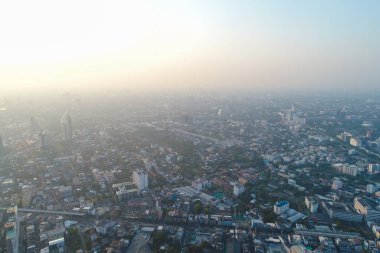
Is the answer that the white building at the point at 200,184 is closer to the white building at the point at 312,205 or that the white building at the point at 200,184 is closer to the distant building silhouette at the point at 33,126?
the white building at the point at 312,205

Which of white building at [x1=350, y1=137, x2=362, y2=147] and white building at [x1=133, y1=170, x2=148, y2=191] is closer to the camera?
white building at [x1=133, y1=170, x2=148, y2=191]

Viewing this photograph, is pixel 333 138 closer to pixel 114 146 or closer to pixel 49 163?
pixel 114 146

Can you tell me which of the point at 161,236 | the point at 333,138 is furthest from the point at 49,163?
the point at 333,138

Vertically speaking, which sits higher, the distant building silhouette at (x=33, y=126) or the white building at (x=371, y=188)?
the distant building silhouette at (x=33, y=126)

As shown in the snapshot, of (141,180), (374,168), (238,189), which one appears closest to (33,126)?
(141,180)

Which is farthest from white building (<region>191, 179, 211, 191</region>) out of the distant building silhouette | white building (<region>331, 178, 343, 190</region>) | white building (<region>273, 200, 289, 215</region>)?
the distant building silhouette

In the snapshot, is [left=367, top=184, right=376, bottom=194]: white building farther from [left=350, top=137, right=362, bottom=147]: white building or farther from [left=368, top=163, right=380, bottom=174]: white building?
[left=350, top=137, right=362, bottom=147]: white building

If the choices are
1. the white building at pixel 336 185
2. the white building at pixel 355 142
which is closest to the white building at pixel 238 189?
the white building at pixel 336 185

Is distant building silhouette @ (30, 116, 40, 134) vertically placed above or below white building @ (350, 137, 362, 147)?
above

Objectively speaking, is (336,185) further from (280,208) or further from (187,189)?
(187,189)
